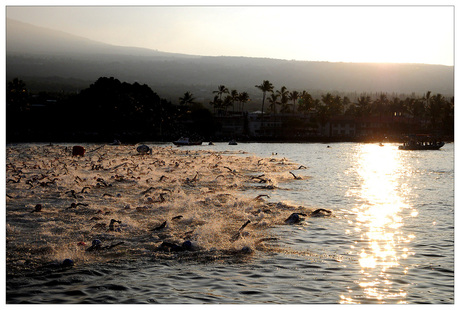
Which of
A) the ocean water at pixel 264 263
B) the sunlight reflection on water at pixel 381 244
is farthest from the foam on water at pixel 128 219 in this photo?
the sunlight reflection on water at pixel 381 244

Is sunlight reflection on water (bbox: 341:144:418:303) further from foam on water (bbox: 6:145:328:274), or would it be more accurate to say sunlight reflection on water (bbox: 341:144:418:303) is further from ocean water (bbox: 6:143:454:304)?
foam on water (bbox: 6:145:328:274)

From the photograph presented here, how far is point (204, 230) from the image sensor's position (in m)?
19.1

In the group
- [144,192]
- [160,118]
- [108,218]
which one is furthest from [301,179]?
[160,118]

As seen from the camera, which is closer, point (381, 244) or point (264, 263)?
point (264, 263)

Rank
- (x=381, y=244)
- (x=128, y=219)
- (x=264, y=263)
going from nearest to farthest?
(x=264, y=263), (x=381, y=244), (x=128, y=219)

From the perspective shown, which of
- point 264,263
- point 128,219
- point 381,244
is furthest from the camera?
point 128,219

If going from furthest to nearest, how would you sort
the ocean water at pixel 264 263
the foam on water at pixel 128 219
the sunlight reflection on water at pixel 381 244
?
the foam on water at pixel 128 219
the sunlight reflection on water at pixel 381 244
the ocean water at pixel 264 263

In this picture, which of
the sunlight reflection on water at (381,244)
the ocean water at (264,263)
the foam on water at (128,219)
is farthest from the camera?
the foam on water at (128,219)

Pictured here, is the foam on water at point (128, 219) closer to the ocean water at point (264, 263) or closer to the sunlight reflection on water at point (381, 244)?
the ocean water at point (264, 263)

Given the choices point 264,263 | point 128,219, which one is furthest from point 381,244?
point 128,219

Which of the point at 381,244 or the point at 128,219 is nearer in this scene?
the point at 381,244

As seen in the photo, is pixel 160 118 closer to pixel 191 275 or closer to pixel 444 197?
pixel 444 197

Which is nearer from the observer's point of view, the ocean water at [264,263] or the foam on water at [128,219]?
the ocean water at [264,263]

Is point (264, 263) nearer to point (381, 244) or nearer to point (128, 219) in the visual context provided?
point (381, 244)
